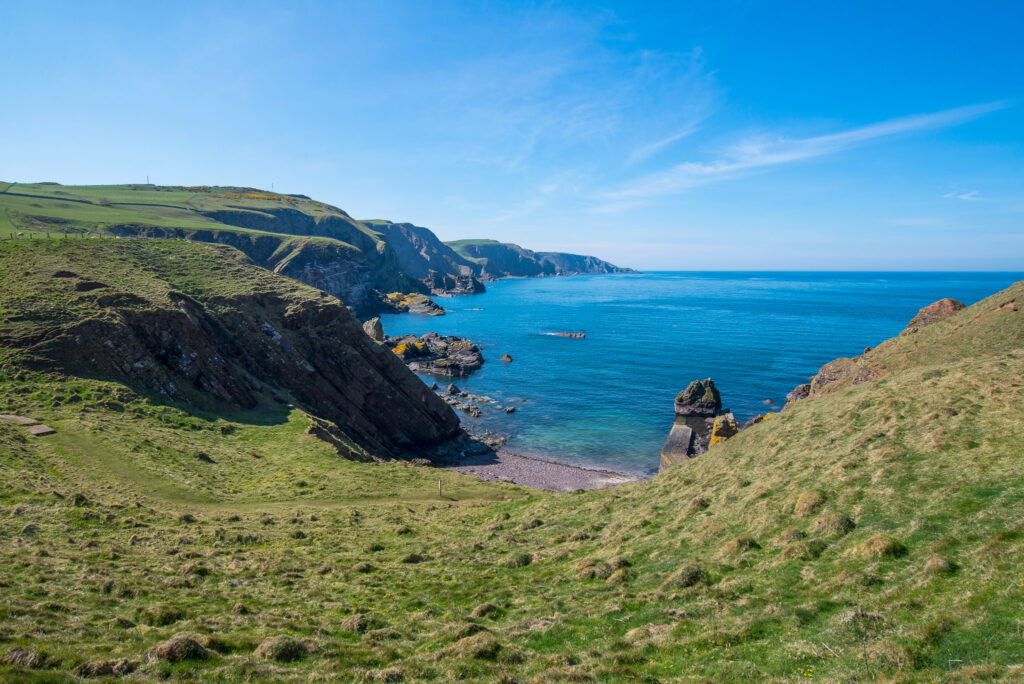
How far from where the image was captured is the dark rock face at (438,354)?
99256 mm

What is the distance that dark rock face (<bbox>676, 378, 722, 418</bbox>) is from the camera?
6738 centimetres

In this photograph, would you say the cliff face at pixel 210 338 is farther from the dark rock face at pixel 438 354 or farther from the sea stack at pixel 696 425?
the dark rock face at pixel 438 354

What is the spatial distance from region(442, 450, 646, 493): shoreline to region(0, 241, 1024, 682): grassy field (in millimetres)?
16730

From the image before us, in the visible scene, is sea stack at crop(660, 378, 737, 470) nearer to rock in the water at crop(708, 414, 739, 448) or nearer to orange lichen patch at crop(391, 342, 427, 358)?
rock in the water at crop(708, 414, 739, 448)

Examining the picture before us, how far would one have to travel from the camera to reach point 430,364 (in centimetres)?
10275

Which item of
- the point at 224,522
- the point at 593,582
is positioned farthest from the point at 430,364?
the point at 593,582

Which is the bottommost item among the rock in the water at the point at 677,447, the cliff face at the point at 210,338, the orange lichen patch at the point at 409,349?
the rock in the water at the point at 677,447

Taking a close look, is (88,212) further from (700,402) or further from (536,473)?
(700,402)

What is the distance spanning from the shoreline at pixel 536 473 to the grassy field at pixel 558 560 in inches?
659

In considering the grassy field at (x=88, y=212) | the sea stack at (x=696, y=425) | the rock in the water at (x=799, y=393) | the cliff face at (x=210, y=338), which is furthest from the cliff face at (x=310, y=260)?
the rock in the water at (x=799, y=393)

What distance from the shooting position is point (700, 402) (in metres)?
67.9

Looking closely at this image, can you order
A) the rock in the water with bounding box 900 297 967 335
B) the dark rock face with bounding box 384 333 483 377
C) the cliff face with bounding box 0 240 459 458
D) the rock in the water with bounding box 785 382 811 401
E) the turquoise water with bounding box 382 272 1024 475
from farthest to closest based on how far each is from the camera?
the dark rock face with bounding box 384 333 483 377
the rock in the water with bounding box 785 382 811 401
the turquoise water with bounding box 382 272 1024 475
the rock in the water with bounding box 900 297 967 335
the cliff face with bounding box 0 240 459 458

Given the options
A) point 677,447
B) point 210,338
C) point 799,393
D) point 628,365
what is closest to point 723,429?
point 677,447

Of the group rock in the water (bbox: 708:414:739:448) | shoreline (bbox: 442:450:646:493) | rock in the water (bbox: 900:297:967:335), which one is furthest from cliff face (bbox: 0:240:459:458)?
rock in the water (bbox: 900:297:967:335)
